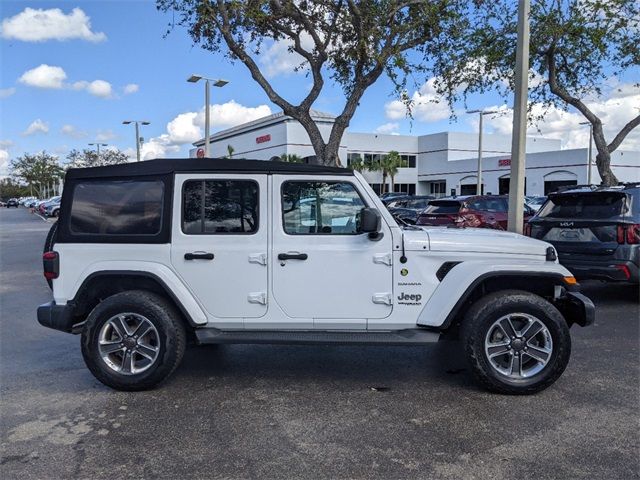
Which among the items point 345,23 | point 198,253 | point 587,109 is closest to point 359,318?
point 198,253

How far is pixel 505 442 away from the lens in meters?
3.66

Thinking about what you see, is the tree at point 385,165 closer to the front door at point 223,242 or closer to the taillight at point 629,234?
the taillight at point 629,234

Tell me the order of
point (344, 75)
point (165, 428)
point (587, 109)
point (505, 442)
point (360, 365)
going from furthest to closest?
point (587, 109), point (344, 75), point (360, 365), point (165, 428), point (505, 442)

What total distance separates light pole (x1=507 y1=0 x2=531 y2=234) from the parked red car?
3553 mm

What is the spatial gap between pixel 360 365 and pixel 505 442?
192cm

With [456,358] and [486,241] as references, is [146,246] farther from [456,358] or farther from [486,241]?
[456,358]

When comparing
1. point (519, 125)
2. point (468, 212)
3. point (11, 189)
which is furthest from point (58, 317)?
point (11, 189)

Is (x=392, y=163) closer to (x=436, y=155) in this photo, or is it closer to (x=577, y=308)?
(x=436, y=155)

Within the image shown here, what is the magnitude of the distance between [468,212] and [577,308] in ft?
29.5

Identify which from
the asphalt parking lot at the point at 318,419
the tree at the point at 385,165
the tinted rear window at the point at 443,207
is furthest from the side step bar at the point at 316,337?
the tree at the point at 385,165

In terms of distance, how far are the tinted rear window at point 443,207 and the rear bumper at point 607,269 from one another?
6000 mm

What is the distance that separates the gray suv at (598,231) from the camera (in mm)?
7371

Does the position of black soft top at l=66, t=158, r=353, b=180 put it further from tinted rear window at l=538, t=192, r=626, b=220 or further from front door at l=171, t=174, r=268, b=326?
tinted rear window at l=538, t=192, r=626, b=220

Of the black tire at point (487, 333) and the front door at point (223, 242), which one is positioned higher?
the front door at point (223, 242)
